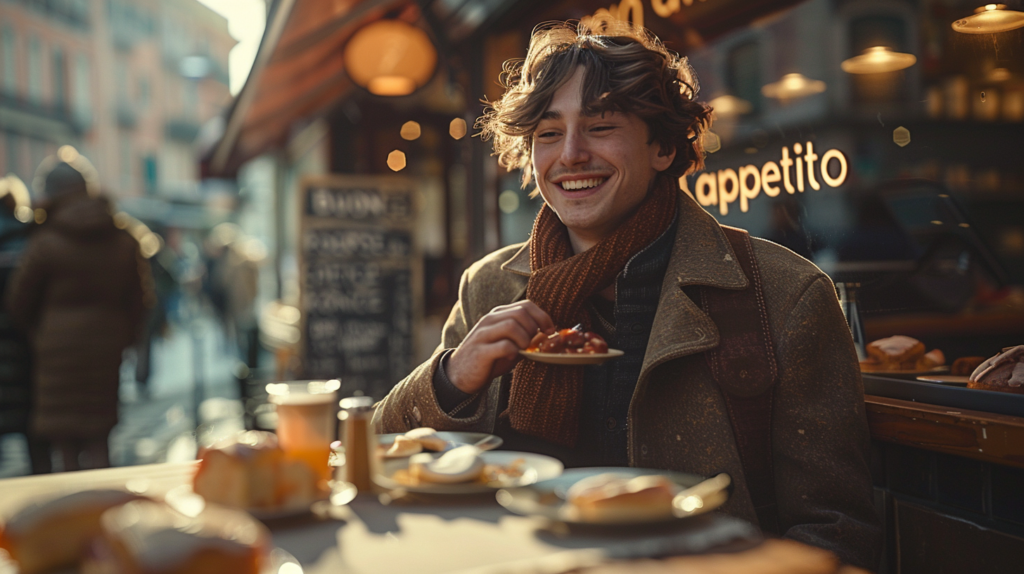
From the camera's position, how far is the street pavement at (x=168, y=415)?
651 cm

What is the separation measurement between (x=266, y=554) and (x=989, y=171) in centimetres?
258

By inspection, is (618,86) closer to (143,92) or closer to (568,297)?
(568,297)

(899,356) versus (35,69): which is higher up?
(35,69)

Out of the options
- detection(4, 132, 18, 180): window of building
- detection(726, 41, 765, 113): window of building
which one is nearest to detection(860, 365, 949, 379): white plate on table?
detection(726, 41, 765, 113): window of building

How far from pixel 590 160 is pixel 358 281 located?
148 inches

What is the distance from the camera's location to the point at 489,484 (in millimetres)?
1463

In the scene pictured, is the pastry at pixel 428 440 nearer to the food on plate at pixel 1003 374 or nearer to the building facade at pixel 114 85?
the food on plate at pixel 1003 374

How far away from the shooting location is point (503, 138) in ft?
9.57

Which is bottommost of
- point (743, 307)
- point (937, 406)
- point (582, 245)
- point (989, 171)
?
point (937, 406)

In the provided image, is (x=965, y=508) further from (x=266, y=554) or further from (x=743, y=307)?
(x=266, y=554)

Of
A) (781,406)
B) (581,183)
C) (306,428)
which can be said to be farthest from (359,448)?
(581,183)

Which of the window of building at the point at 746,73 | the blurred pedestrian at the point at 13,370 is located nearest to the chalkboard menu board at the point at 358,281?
the blurred pedestrian at the point at 13,370

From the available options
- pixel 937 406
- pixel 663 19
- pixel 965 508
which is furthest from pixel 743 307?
pixel 663 19

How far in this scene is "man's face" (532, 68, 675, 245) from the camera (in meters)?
2.35
